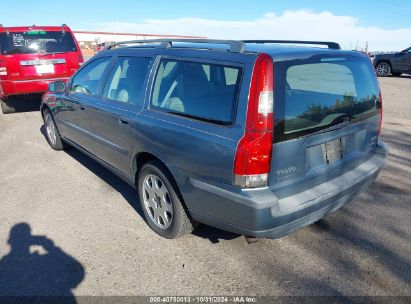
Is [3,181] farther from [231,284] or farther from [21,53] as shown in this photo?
[21,53]

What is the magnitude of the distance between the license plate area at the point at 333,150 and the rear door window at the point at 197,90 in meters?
0.85

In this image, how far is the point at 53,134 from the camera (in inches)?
231

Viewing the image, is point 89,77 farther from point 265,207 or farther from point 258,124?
point 265,207

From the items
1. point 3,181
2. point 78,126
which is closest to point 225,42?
point 78,126

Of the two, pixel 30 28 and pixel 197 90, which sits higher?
pixel 30 28

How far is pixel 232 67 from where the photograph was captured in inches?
98.4

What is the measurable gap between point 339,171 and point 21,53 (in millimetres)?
7852

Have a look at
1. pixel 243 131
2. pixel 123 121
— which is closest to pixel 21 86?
pixel 123 121

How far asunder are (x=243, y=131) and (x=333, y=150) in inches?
35.5

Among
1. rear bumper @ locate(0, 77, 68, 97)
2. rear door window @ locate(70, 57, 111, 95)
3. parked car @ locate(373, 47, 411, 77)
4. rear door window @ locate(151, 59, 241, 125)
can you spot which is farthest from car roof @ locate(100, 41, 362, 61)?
parked car @ locate(373, 47, 411, 77)

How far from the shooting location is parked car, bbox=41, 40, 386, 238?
7.81ft

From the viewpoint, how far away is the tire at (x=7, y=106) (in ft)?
29.0

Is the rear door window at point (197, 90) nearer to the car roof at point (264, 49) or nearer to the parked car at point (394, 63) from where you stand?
the car roof at point (264, 49)

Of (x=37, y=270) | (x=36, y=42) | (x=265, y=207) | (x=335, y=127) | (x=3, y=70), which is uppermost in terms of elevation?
(x=36, y=42)
